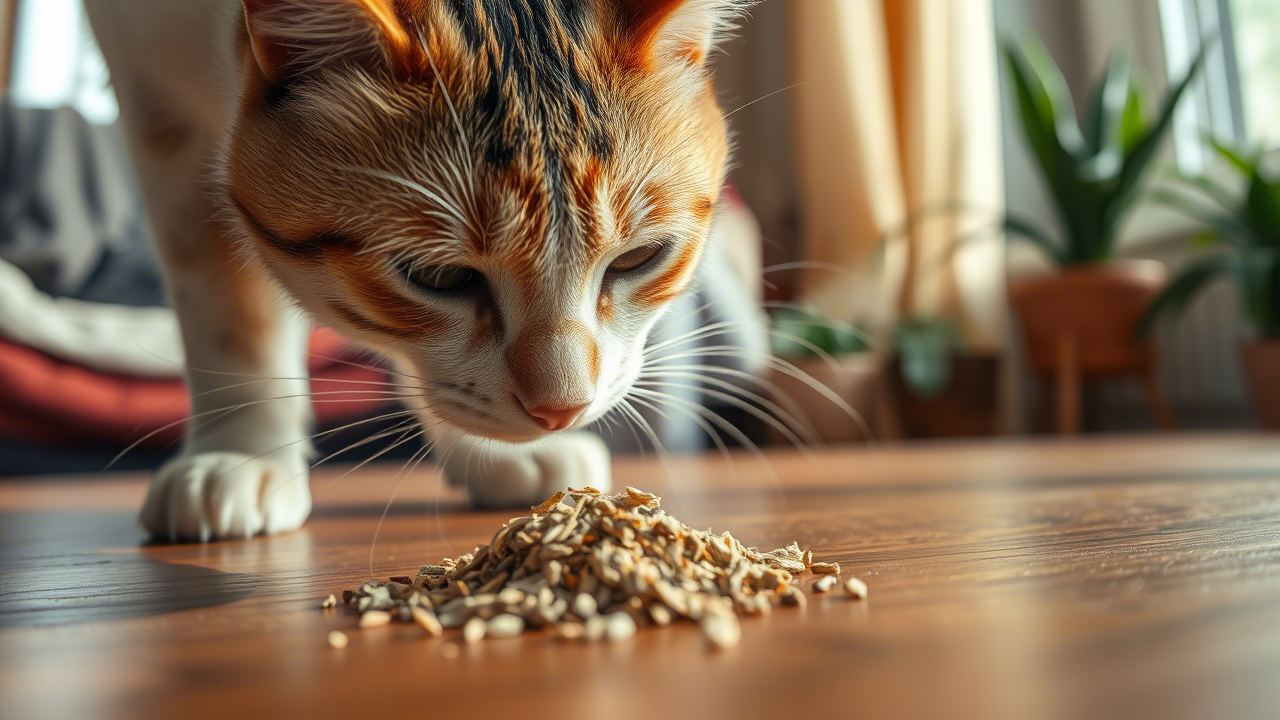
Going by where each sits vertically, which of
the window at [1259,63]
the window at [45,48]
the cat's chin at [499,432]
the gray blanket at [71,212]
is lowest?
the cat's chin at [499,432]

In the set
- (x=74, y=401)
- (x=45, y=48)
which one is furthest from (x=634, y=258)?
(x=45, y=48)

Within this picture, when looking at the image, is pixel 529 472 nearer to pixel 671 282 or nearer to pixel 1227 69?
pixel 671 282

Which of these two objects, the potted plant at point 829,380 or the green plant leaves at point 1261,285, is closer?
the green plant leaves at point 1261,285

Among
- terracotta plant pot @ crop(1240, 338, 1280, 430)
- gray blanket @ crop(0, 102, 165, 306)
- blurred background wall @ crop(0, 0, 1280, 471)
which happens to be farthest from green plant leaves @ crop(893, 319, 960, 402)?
gray blanket @ crop(0, 102, 165, 306)

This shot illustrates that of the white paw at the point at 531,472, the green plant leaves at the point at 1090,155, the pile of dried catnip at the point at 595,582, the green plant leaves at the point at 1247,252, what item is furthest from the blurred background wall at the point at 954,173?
the pile of dried catnip at the point at 595,582

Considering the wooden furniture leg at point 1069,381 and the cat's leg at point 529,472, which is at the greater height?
the wooden furniture leg at point 1069,381

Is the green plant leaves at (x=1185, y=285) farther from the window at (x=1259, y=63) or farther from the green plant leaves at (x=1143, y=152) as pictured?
the window at (x=1259, y=63)

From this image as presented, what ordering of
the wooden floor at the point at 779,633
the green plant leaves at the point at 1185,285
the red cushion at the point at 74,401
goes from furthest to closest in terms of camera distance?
the green plant leaves at the point at 1185,285 < the red cushion at the point at 74,401 < the wooden floor at the point at 779,633

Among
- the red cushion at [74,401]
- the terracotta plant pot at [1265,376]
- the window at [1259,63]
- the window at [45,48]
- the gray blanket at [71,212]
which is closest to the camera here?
the red cushion at [74,401]
